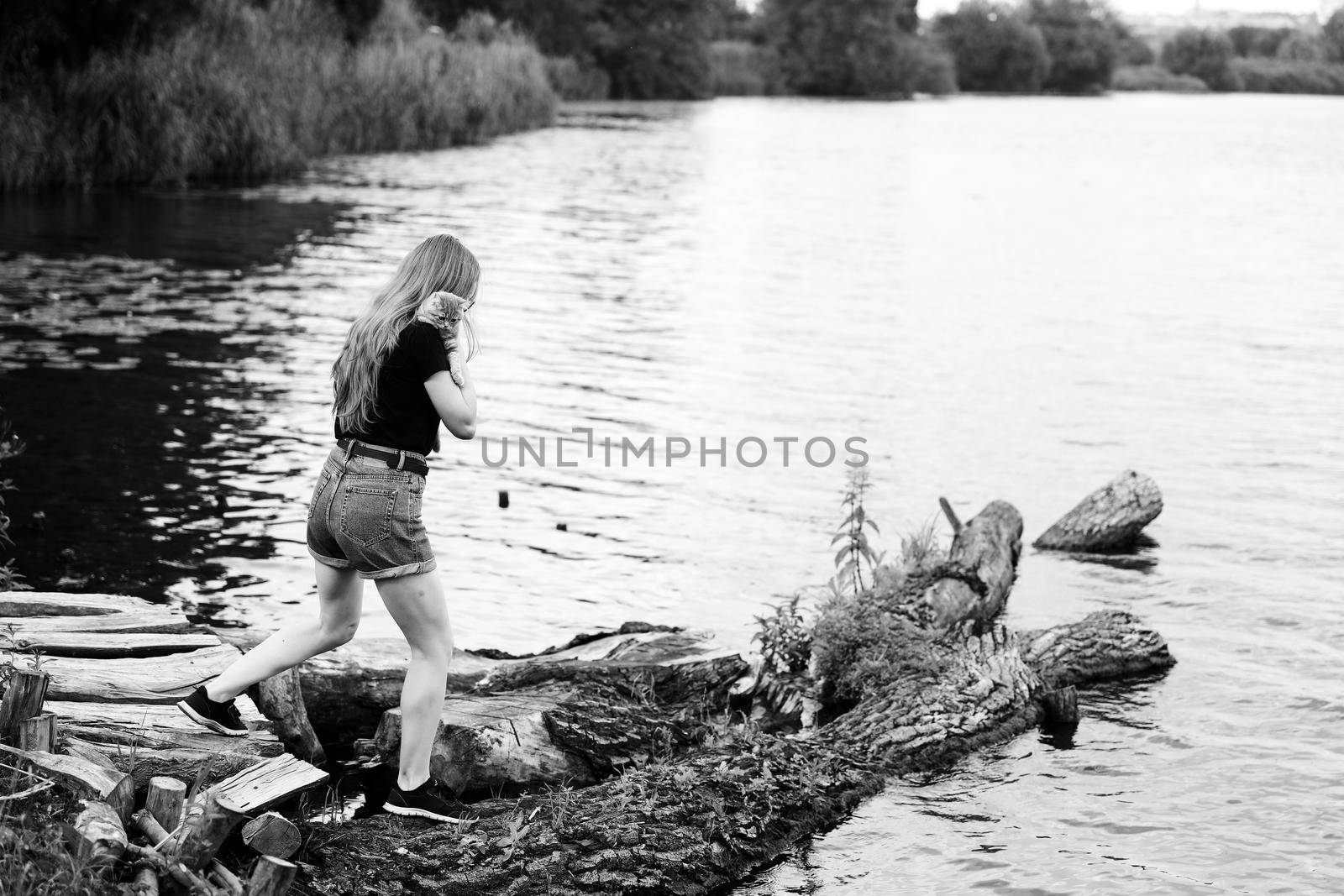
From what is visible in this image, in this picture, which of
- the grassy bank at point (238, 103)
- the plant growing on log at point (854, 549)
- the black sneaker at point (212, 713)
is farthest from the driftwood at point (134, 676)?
the grassy bank at point (238, 103)

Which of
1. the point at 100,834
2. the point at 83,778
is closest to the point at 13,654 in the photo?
the point at 83,778

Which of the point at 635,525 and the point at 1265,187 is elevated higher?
the point at 1265,187

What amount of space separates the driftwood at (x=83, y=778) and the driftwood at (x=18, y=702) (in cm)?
11

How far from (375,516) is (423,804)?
1202mm

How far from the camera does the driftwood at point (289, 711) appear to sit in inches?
248

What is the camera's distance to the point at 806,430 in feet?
44.3

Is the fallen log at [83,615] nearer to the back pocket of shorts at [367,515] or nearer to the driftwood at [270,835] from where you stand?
the back pocket of shorts at [367,515]

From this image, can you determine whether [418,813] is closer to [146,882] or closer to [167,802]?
[167,802]

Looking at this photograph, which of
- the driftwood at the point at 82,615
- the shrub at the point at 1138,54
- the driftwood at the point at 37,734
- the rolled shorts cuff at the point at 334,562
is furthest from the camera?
the shrub at the point at 1138,54

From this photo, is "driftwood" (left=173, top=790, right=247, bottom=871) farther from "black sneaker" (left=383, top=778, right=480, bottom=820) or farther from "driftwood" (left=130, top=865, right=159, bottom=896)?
"black sneaker" (left=383, top=778, right=480, bottom=820)

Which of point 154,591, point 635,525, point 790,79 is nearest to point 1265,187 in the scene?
point 635,525

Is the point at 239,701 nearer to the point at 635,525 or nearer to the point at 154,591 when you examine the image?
the point at 154,591

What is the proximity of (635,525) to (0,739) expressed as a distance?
6122 mm

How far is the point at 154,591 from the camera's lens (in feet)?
28.8
